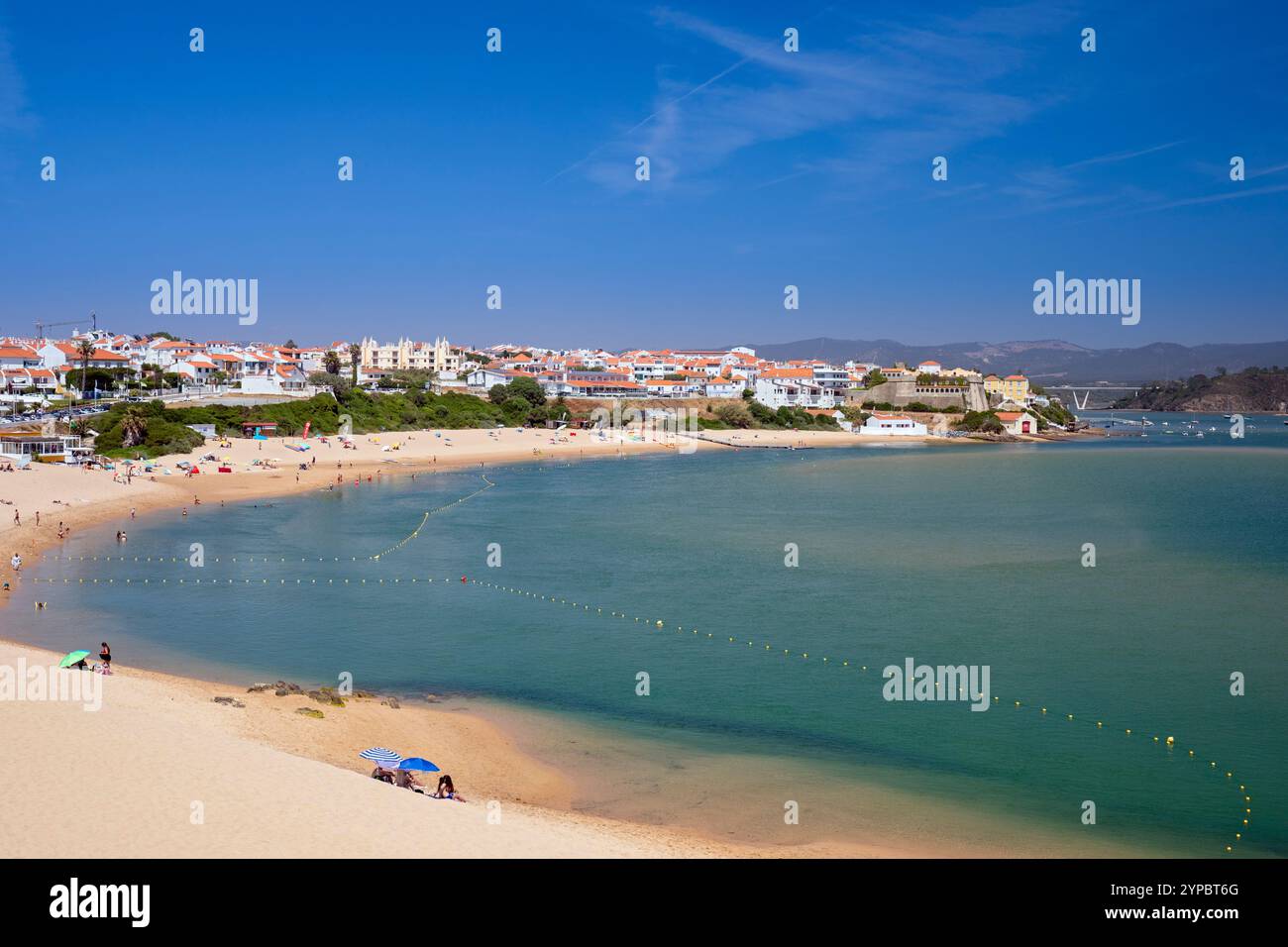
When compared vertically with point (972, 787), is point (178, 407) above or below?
above

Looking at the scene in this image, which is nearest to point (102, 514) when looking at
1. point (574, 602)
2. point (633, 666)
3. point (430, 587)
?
point (430, 587)

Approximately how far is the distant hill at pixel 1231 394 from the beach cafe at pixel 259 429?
173m

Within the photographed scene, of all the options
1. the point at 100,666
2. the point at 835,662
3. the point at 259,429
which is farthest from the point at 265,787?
the point at 259,429

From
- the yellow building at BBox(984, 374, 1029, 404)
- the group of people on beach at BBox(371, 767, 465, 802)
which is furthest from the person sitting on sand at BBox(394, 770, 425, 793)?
the yellow building at BBox(984, 374, 1029, 404)

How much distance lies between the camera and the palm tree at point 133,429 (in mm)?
50344

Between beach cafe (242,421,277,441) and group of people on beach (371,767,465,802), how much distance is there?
168 ft

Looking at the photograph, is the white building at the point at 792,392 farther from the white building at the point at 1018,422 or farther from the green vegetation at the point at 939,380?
the white building at the point at 1018,422

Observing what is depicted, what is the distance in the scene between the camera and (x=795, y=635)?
21.1 metres

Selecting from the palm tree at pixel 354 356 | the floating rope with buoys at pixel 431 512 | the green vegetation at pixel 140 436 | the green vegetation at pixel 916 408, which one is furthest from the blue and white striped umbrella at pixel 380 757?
the green vegetation at pixel 916 408

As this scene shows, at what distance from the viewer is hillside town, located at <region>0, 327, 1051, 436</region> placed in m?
71.6

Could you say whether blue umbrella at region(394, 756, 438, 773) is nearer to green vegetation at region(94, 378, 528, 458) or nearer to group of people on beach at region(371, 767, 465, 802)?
group of people on beach at region(371, 767, 465, 802)

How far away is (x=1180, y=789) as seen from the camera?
44.9 feet
